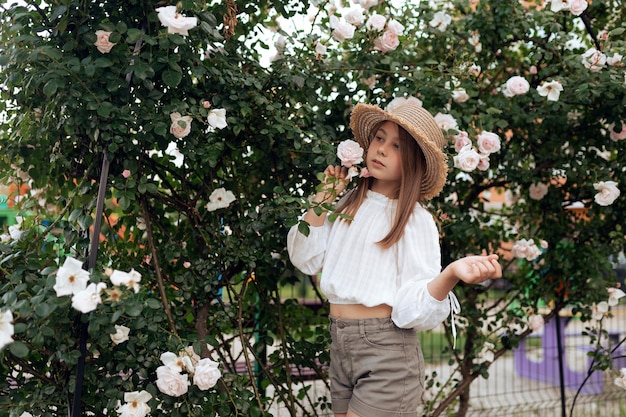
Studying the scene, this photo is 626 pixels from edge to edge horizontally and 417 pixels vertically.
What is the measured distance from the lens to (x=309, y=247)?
77.5 inches

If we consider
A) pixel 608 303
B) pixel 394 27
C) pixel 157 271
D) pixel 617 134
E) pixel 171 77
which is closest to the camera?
pixel 171 77

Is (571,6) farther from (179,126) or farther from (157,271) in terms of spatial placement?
(157,271)

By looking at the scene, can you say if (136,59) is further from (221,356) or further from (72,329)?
(221,356)

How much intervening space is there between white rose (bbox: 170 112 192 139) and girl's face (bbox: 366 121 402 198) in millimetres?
560

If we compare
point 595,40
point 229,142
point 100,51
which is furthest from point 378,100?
point 100,51

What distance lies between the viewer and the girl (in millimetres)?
1819

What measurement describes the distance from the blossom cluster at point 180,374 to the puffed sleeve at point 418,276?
55cm

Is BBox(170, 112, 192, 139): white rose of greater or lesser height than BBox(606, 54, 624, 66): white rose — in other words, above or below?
below

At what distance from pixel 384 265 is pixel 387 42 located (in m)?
0.99

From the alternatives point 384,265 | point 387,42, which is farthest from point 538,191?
point 384,265

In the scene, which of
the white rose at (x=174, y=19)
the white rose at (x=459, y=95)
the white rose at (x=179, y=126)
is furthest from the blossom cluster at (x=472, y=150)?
the white rose at (x=174, y=19)

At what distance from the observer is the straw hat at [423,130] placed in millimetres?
1877

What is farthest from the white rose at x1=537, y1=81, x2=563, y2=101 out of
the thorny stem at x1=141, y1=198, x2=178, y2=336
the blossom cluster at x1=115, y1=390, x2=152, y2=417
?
the blossom cluster at x1=115, y1=390, x2=152, y2=417

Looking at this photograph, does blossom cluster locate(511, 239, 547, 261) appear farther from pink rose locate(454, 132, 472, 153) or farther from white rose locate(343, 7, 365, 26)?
white rose locate(343, 7, 365, 26)
